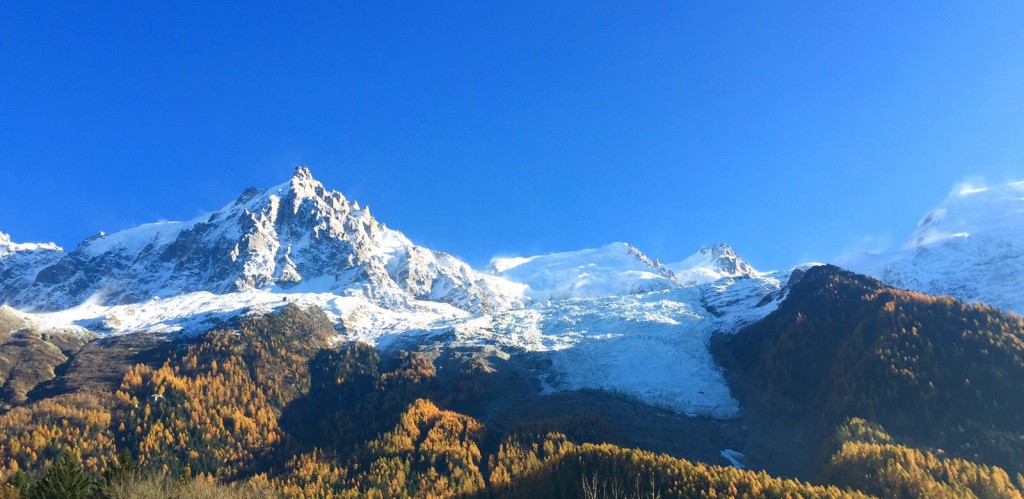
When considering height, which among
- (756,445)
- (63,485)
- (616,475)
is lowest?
(616,475)

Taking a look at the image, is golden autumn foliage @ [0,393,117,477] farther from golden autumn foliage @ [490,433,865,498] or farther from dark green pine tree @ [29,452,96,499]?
golden autumn foliage @ [490,433,865,498]

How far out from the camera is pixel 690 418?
194 metres

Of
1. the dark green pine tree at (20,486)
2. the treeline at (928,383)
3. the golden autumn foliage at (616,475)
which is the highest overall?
the treeline at (928,383)

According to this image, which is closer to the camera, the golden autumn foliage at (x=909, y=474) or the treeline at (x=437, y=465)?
the golden autumn foliage at (x=909, y=474)

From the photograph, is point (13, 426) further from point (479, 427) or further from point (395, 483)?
point (479, 427)

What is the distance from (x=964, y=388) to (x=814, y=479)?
5112 centimetres

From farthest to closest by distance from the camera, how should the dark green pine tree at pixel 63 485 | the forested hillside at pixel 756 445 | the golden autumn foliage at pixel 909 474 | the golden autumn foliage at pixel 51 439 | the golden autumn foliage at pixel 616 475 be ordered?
the golden autumn foliage at pixel 51 439
the forested hillside at pixel 756 445
the golden autumn foliage at pixel 616 475
the golden autumn foliage at pixel 909 474
the dark green pine tree at pixel 63 485

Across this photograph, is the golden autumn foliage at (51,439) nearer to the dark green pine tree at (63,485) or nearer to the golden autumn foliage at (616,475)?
the dark green pine tree at (63,485)

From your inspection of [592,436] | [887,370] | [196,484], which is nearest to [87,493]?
[196,484]

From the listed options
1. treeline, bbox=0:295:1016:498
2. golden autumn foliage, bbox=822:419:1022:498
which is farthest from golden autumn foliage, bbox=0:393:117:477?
golden autumn foliage, bbox=822:419:1022:498

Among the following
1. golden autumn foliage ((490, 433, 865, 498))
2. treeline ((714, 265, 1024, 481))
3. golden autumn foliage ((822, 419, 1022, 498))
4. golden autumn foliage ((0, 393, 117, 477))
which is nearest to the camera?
golden autumn foliage ((822, 419, 1022, 498))

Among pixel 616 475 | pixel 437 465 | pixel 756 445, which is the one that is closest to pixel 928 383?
pixel 756 445

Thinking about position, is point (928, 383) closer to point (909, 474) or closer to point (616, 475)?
point (909, 474)

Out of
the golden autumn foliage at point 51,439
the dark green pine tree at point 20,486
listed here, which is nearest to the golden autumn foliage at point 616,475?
the dark green pine tree at point 20,486
